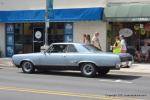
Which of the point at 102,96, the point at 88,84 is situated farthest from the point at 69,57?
the point at 102,96

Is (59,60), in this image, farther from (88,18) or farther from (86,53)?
(88,18)

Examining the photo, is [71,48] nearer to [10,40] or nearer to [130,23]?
[130,23]

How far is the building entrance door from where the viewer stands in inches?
1078

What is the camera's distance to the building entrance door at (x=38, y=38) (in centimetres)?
2739

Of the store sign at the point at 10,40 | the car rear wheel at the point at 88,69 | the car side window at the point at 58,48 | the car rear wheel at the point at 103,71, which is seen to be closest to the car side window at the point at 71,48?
the car side window at the point at 58,48

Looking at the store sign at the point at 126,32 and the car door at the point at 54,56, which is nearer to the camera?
the car door at the point at 54,56

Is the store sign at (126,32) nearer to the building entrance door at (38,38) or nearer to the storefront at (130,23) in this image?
the storefront at (130,23)

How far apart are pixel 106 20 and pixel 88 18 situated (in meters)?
1.04

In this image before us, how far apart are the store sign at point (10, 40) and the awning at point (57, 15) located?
2.96 ft

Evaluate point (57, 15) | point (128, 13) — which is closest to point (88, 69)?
point (128, 13)

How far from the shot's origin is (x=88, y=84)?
14680 millimetres

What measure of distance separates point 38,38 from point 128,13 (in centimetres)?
673

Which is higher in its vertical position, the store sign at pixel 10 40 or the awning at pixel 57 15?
the awning at pixel 57 15

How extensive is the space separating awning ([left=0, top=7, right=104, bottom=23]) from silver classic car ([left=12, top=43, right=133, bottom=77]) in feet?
21.6
